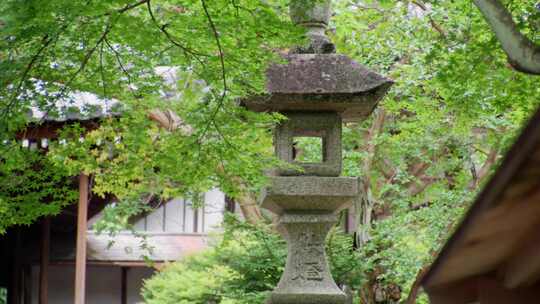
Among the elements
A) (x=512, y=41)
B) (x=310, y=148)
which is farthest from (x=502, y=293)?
(x=310, y=148)

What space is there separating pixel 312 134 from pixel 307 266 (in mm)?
1119

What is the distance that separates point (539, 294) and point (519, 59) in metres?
3.24

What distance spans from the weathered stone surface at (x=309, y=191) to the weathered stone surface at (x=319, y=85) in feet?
1.95

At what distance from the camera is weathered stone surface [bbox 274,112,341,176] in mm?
7711

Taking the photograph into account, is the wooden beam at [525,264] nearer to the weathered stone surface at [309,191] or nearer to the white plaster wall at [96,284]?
the weathered stone surface at [309,191]

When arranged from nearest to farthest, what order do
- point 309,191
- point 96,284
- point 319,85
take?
point 319,85, point 309,191, point 96,284

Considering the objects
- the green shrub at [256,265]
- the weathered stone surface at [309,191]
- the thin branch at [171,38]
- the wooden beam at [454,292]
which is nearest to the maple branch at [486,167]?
the green shrub at [256,265]

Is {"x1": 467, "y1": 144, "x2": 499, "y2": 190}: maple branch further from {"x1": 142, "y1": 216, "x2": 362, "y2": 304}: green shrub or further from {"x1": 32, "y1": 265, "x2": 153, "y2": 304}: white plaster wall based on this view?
{"x1": 32, "y1": 265, "x2": 153, "y2": 304}: white plaster wall

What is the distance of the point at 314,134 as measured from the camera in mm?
7906

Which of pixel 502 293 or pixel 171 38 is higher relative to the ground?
pixel 171 38

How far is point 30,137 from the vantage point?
35.7 ft

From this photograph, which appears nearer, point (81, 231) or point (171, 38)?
point (171, 38)

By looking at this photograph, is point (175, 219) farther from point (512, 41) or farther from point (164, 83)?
point (512, 41)

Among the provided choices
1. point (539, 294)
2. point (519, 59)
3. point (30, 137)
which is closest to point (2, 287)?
point (30, 137)
